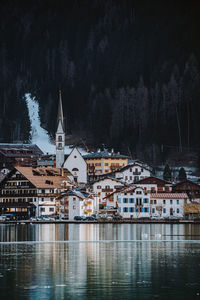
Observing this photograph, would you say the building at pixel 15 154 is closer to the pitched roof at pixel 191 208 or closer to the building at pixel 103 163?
the building at pixel 103 163

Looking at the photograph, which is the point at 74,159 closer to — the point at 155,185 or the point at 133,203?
the point at 155,185

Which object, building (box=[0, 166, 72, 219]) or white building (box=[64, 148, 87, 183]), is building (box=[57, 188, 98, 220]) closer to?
building (box=[0, 166, 72, 219])

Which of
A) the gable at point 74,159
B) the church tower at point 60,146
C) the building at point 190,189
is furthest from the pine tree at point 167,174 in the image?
the building at point 190,189

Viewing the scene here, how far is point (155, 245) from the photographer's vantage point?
61031 millimetres

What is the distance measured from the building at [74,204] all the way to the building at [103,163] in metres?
43.2

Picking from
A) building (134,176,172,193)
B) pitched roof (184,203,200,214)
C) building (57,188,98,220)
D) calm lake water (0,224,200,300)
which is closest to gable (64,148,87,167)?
building (134,176,172,193)

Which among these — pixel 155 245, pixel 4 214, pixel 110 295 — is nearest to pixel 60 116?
pixel 4 214

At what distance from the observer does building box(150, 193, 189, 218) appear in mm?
127125

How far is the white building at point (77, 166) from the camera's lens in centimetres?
16238

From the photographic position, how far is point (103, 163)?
17362 cm

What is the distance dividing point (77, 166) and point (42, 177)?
95.2 feet

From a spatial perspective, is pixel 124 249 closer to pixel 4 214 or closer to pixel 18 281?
pixel 18 281

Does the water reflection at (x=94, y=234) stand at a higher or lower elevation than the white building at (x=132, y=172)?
lower

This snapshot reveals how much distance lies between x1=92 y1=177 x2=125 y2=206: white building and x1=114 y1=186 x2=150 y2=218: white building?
36.2 ft
